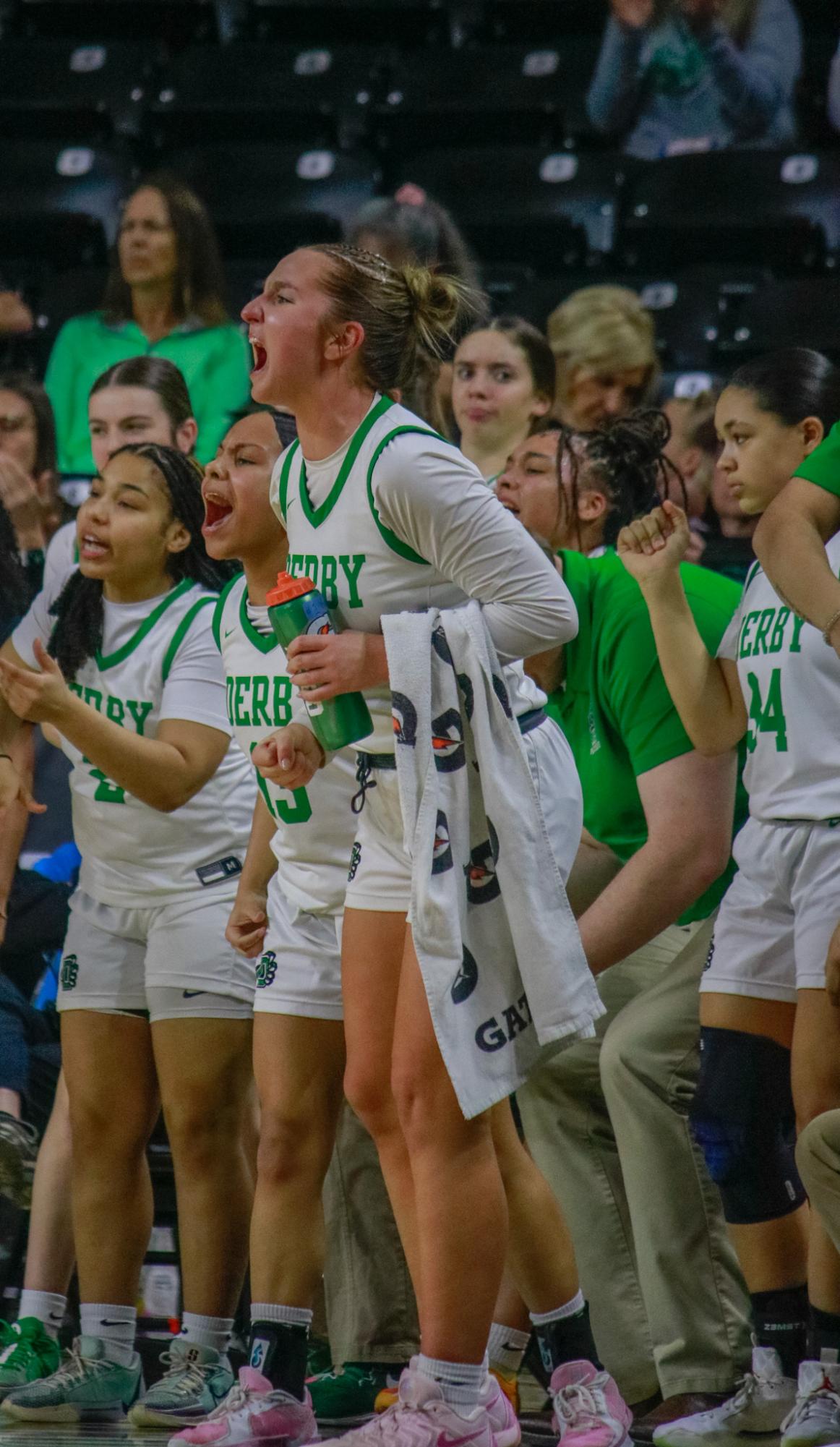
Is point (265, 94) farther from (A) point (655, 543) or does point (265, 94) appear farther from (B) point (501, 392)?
(A) point (655, 543)

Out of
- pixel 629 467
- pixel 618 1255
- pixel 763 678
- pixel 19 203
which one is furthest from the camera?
pixel 19 203

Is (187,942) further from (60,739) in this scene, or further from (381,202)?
(381,202)

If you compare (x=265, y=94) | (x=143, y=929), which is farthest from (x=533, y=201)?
(x=143, y=929)

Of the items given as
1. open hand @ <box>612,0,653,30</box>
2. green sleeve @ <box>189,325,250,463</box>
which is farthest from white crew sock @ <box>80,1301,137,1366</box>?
open hand @ <box>612,0,653,30</box>

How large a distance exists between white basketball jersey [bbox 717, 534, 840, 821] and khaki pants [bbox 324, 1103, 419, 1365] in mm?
952

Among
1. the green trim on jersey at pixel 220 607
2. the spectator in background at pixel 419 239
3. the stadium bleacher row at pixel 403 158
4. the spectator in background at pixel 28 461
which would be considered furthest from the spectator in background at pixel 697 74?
the green trim on jersey at pixel 220 607

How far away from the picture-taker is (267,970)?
2637 mm

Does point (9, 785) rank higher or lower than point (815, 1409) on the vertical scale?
higher

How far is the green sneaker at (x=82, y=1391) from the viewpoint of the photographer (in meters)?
2.75

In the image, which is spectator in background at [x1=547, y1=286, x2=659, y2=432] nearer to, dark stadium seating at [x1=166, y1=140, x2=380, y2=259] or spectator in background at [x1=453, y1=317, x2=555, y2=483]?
spectator in background at [x1=453, y1=317, x2=555, y2=483]

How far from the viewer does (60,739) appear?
309 cm

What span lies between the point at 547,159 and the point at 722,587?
3567 mm

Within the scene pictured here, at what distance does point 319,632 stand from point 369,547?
13 centimetres

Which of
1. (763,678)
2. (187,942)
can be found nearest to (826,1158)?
(763,678)
